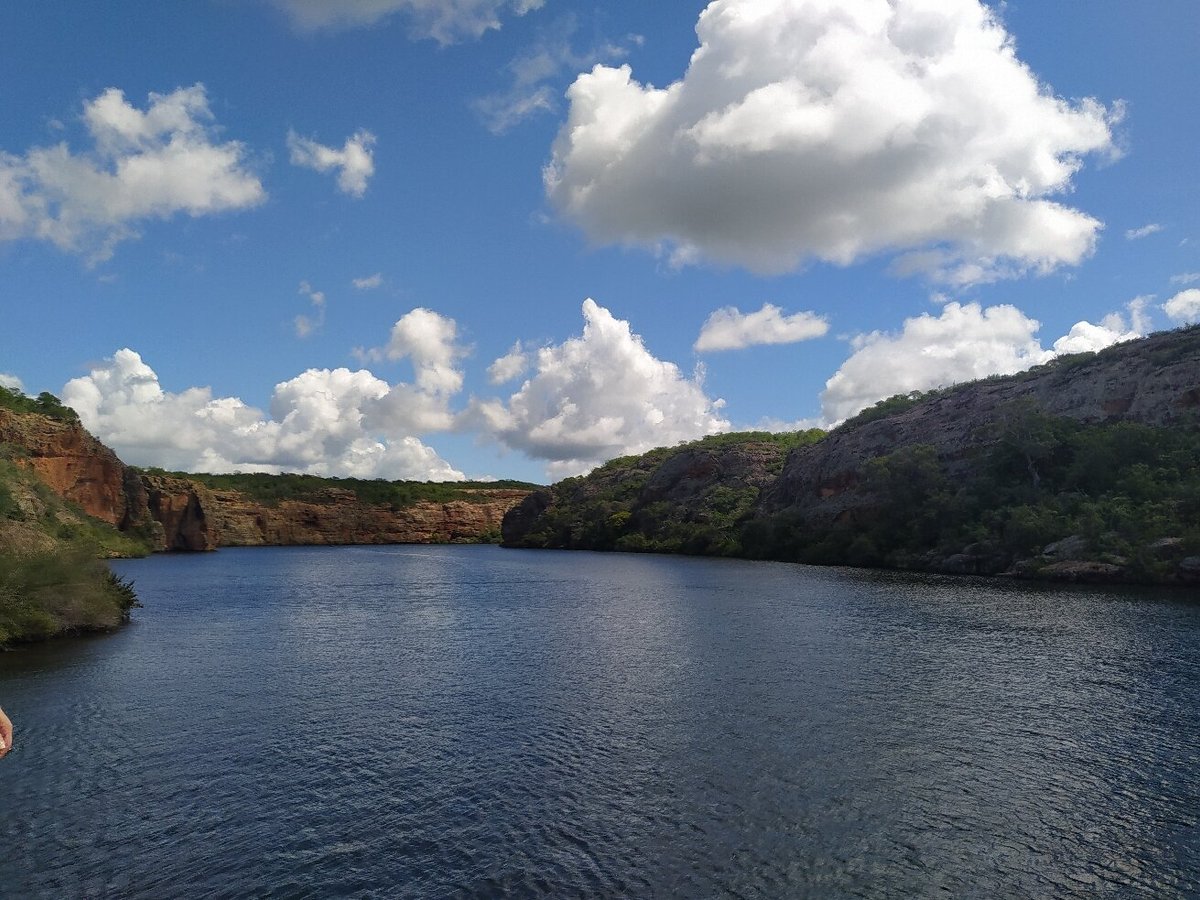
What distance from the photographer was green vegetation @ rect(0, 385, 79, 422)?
100375mm

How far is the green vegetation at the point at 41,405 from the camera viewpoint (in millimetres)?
100375

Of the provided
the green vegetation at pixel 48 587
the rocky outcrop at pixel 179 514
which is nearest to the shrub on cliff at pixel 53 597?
the green vegetation at pixel 48 587

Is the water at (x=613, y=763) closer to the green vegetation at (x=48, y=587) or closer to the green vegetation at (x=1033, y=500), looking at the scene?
the green vegetation at (x=48, y=587)

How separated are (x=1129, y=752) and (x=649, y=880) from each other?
14.2m

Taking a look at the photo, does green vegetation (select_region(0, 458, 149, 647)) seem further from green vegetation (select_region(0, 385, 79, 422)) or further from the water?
green vegetation (select_region(0, 385, 79, 422))

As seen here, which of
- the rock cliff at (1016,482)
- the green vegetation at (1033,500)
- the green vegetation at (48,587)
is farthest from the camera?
the rock cliff at (1016,482)

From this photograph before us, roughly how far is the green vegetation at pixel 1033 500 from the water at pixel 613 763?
81.0 ft

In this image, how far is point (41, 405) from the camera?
10631 centimetres

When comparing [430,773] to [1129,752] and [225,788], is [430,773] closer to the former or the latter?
[225,788]

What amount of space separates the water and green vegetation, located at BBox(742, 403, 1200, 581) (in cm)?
2470

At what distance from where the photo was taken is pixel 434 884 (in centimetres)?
1284

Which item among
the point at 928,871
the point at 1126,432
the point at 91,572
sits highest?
the point at 1126,432

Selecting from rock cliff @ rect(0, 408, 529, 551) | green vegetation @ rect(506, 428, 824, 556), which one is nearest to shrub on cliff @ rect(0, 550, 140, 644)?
rock cliff @ rect(0, 408, 529, 551)

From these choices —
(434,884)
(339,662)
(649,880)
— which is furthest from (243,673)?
(649,880)
